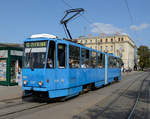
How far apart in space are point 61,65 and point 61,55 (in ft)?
1.53

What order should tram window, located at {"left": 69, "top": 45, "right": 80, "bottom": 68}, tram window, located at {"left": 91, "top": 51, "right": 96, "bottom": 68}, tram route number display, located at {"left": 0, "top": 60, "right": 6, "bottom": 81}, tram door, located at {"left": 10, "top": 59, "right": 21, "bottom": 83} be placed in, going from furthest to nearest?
tram door, located at {"left": 10, "top": 59, "right": 21, "bottom": 83} → tram route number display, located at {"left": 0, "top": 60, "right": 6, "bottom": 81} → tram window, located at {"left": 91, "top": 51, "right": 96, "bottom": 68} → tram window, located at {"left": 69, "top": 45, "right": 80, "bottom": 68}

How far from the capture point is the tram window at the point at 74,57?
9436 millimetres

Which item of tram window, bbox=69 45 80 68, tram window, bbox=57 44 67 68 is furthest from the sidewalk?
tram window, bbox=69 45 80 68

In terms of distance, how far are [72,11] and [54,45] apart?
20.4 ft

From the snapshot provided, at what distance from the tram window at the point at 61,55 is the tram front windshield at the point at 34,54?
698mm

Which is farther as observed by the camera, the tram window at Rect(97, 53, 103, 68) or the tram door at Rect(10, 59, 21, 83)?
the tram door at Rect(10, 59, 21, 83)

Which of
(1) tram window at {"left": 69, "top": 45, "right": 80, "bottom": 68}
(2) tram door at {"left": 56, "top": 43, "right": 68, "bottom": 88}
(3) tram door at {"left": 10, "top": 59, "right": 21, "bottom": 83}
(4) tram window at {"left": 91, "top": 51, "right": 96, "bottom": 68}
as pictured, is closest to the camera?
(2) tram door at {"left": 56, "top": 43, "right": 68, "bottom": 88}

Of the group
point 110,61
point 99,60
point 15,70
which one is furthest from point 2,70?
point 110,61

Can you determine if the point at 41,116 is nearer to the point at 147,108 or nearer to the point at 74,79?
the point at 74,79

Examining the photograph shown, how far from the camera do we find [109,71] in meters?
17.2

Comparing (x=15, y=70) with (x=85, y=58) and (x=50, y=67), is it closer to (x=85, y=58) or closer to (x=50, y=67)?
(x=85, y=58)

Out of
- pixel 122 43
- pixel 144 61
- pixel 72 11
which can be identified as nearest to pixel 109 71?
pixel 72 11

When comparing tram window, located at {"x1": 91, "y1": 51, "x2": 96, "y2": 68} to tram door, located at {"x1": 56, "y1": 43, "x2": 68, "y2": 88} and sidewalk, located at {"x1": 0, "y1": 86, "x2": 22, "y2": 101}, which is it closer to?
tram door, located at {"x1": 56, "y1": 43, "x2": 68, "y2": 88}

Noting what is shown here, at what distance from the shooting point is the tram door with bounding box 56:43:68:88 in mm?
8680
